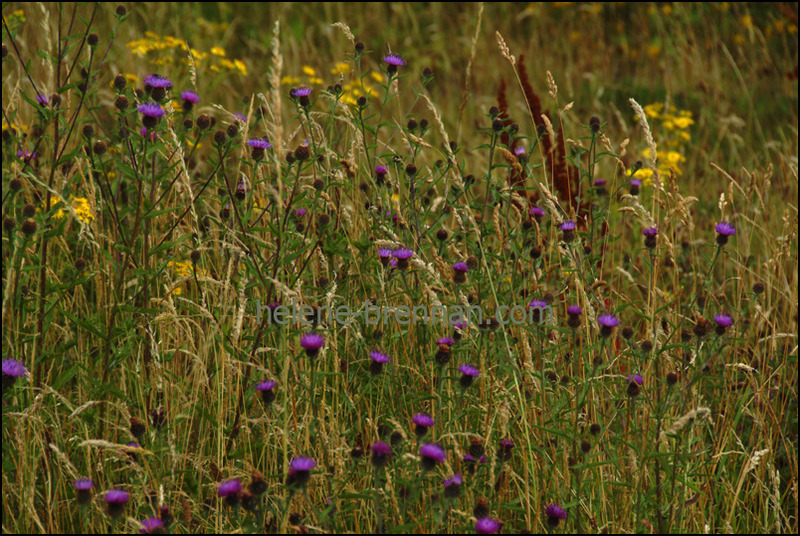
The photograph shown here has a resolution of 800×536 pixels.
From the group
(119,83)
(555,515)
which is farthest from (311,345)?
(119,83)

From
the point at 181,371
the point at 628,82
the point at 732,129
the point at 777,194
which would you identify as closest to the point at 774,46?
the point at 628,82

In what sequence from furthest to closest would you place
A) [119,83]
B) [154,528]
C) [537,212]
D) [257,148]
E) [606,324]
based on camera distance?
[537,212] < [257,148] < [119,83] < [606,324] < [154,528]

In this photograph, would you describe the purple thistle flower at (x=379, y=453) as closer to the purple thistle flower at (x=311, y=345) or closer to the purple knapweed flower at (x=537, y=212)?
the purple thistle flower at (x=311, y=345)

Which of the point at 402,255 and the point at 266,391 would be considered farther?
the point at 402,255

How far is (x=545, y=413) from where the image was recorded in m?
2.19

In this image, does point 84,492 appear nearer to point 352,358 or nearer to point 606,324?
point 352,358

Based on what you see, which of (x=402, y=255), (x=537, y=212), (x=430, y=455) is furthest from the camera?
(x=537, y=212)

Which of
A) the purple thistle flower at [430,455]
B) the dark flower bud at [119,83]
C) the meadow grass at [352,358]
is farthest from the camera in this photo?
the dark flower bud at [119,83]

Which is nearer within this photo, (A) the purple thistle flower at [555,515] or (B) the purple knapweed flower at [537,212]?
(A) the purple thistle flower at [555,515]

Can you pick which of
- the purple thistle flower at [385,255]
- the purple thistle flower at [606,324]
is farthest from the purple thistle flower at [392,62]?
the purple thistle flower at [606,324]

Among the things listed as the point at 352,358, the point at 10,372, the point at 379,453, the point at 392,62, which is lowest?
the point at 352,358

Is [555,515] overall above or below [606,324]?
below

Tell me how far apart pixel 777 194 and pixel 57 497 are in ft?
13.6

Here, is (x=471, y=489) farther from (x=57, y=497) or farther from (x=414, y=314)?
(x=57, y=497)
